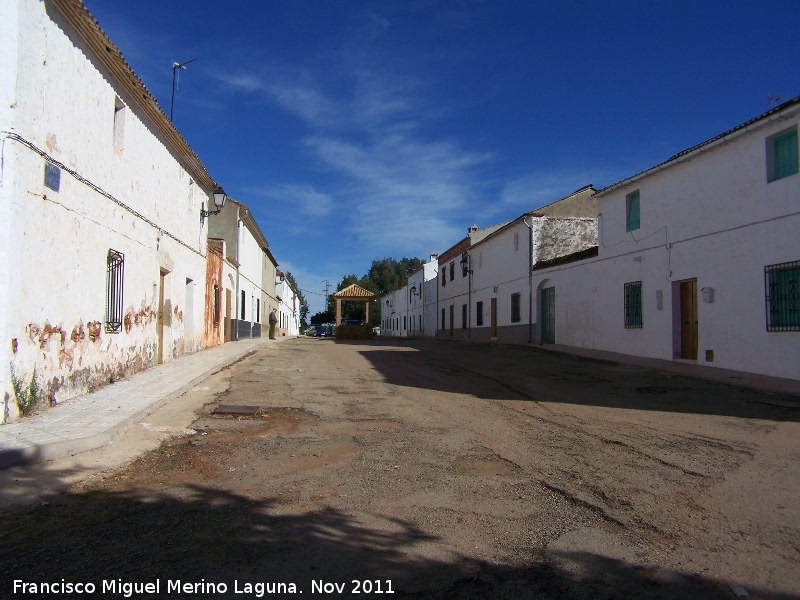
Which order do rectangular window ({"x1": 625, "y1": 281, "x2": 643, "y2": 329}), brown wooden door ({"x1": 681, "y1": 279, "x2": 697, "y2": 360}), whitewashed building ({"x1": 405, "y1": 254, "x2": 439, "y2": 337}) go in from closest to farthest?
brown wooden door ({"x1": 681, "y1": 279, "x2": 697, "y2": 360}) → rectangular window ({"x1": 625, "y1": 281, "x2": 643, "y2": 329}) → whitewashed building ({"x1": 405, "y1": 254, "x2": 439, "y2": 337})

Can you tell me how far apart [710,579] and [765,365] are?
9.90 meters

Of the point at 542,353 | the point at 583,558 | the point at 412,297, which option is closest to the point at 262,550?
the point at 583,558

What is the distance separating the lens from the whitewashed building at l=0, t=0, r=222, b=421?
609 centimetres

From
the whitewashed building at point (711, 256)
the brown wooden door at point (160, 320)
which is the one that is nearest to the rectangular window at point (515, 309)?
the whitewashed building at point (711, 256)

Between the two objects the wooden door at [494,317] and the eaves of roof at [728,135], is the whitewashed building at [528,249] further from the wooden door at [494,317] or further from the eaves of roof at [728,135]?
the eaves of roof at [728,135]

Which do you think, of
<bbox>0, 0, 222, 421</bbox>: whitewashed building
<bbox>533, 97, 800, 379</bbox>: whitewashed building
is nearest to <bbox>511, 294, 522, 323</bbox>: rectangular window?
<bbox>533, 97, 800, 379</bbox>: whitewashed building

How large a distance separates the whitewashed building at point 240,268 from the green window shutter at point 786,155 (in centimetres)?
1612

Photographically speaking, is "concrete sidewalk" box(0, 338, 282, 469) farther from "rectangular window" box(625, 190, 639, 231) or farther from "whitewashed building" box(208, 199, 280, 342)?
"rectangular window" box(625, 190, 639, 231)

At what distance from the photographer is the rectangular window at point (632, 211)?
52.4ft

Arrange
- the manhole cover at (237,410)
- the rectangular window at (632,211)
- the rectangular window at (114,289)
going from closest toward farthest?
the manhole cover at (237,410)
the rectangular window at (114,289)
the rectangular window at (632,211)

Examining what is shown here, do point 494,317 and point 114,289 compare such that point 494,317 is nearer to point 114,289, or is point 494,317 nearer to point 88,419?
point 114,289

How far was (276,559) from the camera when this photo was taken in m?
3.10

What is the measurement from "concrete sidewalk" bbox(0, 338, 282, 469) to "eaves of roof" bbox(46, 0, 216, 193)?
4.68 m

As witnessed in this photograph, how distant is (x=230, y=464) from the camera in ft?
16.6
